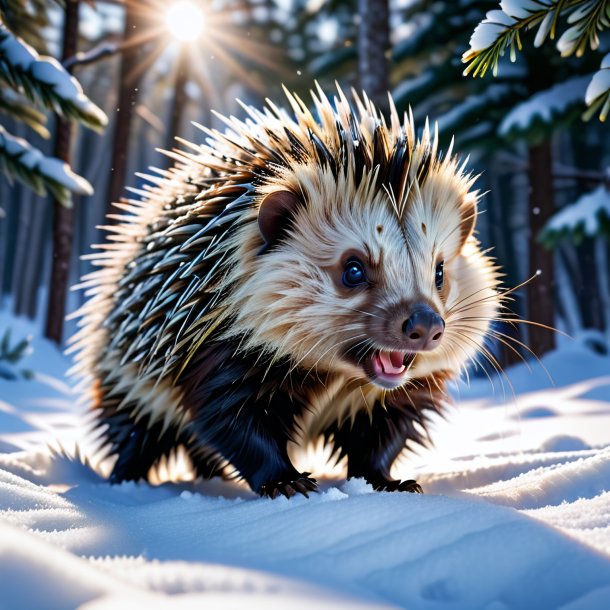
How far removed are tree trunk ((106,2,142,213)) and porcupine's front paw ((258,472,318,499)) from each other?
6.85 metres

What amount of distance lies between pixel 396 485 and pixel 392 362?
2.05ft

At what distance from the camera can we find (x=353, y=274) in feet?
9.21

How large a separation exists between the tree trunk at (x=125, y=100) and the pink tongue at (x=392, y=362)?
22.6 feet

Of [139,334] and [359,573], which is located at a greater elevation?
[139,334]

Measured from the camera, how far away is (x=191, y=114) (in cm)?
2766

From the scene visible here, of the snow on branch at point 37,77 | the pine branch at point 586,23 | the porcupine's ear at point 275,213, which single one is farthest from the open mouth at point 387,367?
the snow on branch at point 37,77

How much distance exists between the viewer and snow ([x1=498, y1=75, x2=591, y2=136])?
26.0ft

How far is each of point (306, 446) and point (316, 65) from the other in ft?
32.3

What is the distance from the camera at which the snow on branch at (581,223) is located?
798 centimetres

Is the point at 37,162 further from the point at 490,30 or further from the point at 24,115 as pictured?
the point at 490,30

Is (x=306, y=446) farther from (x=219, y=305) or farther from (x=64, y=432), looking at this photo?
(x=64, y=432)

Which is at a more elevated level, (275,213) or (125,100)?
(125,100)

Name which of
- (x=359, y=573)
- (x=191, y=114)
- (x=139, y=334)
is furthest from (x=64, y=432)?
(x=191, y=114)

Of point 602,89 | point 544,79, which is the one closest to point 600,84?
point 602,89
